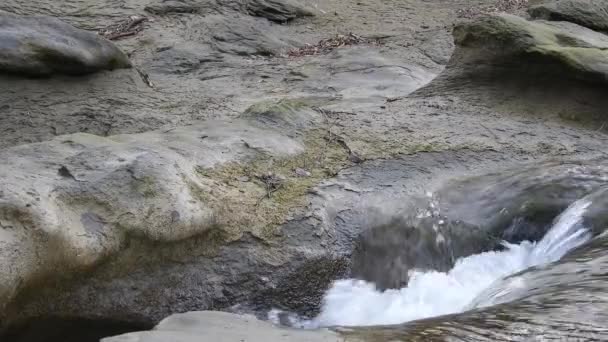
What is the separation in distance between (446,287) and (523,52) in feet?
9.19

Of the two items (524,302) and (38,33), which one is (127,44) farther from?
(524,302)

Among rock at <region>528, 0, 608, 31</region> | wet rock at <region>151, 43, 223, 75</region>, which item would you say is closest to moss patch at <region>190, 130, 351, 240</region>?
wet rock at <region>151, 43, 223, 75</region>

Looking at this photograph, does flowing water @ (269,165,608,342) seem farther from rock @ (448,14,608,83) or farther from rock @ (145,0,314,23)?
rock @ (145,0,314,23)

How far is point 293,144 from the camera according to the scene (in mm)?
5789

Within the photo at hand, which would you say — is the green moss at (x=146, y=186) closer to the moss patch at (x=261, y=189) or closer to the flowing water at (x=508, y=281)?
the moss patch at (x=261, y=189)

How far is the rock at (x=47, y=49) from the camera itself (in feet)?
24.4

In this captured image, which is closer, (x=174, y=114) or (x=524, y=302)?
(x=524, y=302)

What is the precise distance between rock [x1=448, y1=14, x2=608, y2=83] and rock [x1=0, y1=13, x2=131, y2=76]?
3.37 meters

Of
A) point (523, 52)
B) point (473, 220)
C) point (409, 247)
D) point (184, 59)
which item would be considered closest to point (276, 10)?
point (184, 59)

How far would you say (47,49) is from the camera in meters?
7.53

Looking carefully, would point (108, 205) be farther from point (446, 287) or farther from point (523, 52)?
point (523, 52)

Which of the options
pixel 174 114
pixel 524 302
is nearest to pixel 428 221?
pixel 524 302

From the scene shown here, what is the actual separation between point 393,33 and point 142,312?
7386mm

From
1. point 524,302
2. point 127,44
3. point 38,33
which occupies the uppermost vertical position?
→ point 524,302
